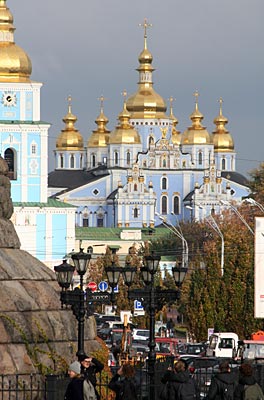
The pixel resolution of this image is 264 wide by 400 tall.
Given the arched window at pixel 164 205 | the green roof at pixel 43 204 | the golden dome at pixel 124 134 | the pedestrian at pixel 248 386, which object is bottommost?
the pedestrian at pixel 248 386

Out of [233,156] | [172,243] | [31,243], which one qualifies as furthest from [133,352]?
[233,156]

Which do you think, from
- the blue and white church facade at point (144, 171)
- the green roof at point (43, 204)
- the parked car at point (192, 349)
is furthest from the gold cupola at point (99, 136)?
the parked car at point (192, 349)

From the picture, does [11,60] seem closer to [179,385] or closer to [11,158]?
[11,158]

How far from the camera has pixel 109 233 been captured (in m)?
141

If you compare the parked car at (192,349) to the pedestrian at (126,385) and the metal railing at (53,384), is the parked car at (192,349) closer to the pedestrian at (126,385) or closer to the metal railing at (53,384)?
the metal railing at (53,384)

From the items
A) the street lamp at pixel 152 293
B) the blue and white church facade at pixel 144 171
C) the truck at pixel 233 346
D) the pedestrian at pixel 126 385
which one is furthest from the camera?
the blue and white church facade at pixel 144 171

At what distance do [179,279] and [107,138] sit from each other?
5516 inches

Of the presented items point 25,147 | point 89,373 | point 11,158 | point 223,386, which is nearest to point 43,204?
point 11,158

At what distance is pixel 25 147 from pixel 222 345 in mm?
63266

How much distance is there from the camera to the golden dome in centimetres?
16350

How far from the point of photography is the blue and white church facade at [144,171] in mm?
159250

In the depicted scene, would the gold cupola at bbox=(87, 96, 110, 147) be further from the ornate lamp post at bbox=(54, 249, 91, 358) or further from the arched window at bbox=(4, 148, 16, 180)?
the ornate lamp post at bbox=(54, 249, 91, 358)

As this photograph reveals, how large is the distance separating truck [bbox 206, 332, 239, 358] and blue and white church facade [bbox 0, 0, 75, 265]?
60508 mm

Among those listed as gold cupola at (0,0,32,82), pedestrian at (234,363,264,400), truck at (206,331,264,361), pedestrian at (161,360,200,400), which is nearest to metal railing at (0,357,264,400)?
pedestrian at (161,360,200,400)
